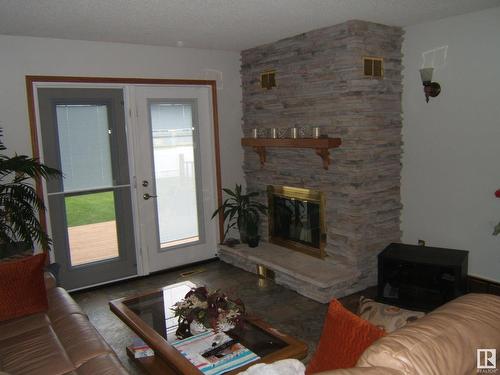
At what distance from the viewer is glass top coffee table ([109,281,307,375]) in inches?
91.1

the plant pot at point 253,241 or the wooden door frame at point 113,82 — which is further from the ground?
the wooden door frame at point 113,82

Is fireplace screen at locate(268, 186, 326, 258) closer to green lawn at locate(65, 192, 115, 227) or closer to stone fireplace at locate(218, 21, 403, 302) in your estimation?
stone fireplace at locate(218, 21, 403, 302)

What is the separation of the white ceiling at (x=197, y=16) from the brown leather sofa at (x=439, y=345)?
238 cm

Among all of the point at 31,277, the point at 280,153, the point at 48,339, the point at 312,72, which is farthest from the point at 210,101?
the point at 48,339

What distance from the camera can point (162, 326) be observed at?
9.00 feet

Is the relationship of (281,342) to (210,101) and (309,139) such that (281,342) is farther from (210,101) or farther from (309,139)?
(210,101)

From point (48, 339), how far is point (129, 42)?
9.63ft

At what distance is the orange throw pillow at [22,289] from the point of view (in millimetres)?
2748

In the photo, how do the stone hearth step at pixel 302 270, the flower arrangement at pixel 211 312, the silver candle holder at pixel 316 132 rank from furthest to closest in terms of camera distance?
1. the silver candle holder at pixel 316 132
2. the stone hearth step at pixel 302 270
3. the flower arrangement at pixel 211 312

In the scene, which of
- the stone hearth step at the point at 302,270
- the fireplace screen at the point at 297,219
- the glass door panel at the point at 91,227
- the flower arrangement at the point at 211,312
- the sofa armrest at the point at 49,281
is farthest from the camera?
the fireplace screen at the point at 297,219

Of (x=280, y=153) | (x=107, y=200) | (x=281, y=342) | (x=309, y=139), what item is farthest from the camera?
(x=280, y=153)

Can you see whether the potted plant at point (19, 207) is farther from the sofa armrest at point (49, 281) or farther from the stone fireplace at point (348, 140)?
the stone fireplace at point (348, 140)

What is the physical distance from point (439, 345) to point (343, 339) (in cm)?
40

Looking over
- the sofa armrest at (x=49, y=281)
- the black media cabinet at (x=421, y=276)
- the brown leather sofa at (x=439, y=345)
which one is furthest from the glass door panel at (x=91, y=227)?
the brown leather sofa at (x=439, y=345)
